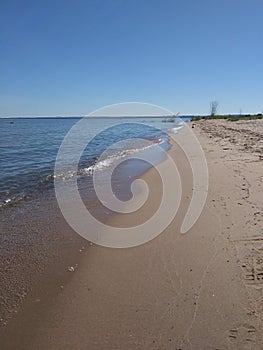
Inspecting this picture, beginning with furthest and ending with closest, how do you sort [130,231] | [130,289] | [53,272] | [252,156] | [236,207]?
1. [252,156]
2. [236,207]
3. [130,231]
4. [53,272]
5. [130,289]

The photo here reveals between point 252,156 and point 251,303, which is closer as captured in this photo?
point 251,303

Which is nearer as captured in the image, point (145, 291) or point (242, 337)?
point (242, 337)

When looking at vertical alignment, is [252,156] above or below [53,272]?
above

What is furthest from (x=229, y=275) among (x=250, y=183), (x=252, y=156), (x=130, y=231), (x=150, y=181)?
(x=252, y=156)

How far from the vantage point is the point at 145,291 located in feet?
11.9

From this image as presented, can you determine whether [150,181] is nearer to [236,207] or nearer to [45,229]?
[236,207]

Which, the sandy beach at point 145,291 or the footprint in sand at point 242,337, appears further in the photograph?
the sandy beach at point 145,291

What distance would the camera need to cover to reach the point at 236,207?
249 inches

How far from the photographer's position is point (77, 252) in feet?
16.1

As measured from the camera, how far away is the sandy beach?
9.53ft

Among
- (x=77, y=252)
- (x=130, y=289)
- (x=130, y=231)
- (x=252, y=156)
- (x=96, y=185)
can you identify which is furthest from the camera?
(x=252, y=156)

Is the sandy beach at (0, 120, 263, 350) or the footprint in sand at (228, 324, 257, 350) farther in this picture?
the sandy beach at (0, 120, 263, 350)

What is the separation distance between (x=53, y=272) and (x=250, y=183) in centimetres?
637

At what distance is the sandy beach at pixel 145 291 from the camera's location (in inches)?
114
